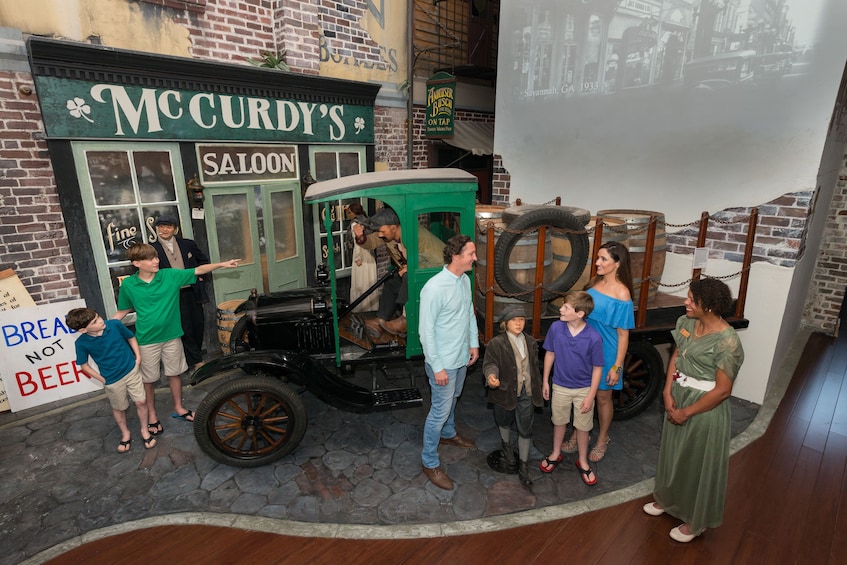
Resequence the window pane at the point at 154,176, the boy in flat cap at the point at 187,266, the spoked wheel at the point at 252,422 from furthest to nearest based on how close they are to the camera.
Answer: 1. the window pane at the point at 154,176
2. the boy in flat cap at the point at 187,266
3. the spoked wheel at the point at 252,422

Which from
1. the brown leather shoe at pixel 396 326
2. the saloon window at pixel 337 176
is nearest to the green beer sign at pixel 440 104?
the saloon window at pixel 337 176

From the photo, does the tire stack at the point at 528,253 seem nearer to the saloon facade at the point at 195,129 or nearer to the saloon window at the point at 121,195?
the saloon facade at the point at 195,129

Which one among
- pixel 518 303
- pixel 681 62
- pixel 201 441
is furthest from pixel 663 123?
pixel 201 441

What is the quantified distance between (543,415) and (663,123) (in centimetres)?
380

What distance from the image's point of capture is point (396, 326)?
4742mm

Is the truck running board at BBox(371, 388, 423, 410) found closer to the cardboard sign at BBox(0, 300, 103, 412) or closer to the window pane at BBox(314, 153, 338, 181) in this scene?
the cardboard sign at BBox(0, 300, 103, 412)

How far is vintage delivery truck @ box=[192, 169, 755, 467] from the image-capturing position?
4141 mm

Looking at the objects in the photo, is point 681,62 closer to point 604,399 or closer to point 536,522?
point 604,399

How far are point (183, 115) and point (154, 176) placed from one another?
32.9 inches

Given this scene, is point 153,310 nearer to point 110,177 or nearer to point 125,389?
point 125,389

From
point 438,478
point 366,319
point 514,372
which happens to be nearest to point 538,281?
point 514,372

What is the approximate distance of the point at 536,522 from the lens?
11.9 ft

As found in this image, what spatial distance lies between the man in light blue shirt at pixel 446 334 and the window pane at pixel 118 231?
4176mm

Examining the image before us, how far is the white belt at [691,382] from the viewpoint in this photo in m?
3.07
